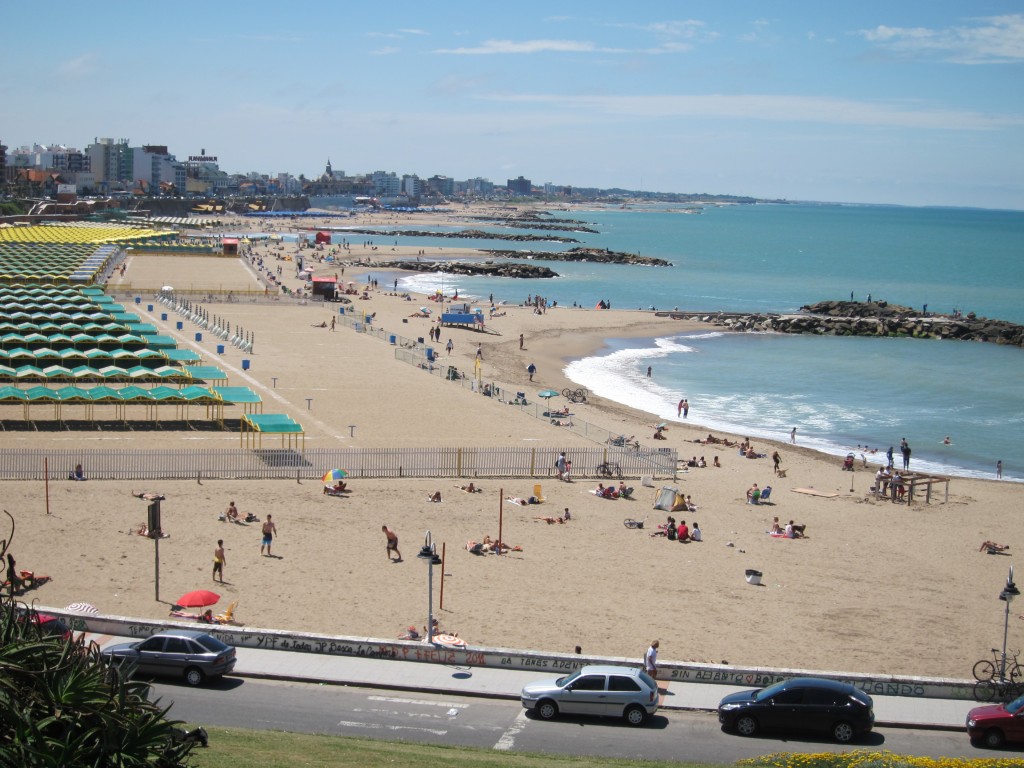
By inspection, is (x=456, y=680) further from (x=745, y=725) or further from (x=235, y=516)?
(x=235, y=516)

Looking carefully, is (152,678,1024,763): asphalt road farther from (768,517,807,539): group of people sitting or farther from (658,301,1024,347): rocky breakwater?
(658,301,1024,347): rocky breakwater

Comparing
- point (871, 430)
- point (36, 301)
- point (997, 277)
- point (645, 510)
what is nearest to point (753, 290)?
point (997, 277)

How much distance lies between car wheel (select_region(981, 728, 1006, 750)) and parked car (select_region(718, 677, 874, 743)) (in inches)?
58.3

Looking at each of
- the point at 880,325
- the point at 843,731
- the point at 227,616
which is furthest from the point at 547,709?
the point at 880,325

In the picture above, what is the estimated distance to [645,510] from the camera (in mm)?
26719

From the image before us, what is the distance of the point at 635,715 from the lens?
14031 millimetres

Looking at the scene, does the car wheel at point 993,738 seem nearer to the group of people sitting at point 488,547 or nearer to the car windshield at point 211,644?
the car windshield at point 211,644

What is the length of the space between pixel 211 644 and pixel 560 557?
9.28 m

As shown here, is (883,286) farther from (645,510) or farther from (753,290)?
(645,510)

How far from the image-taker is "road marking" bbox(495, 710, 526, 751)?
1298 centimetres

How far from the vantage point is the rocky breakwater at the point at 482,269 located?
10462cm

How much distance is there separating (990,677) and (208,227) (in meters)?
155

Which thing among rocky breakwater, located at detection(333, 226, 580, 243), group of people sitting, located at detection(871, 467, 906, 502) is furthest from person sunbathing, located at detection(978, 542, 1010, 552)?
rocky breakwater, located at detection(333, 226, 580, 243)

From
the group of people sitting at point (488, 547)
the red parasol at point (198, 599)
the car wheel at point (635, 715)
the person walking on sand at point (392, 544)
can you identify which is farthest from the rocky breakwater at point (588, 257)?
the car wheel at point (635, 715)
